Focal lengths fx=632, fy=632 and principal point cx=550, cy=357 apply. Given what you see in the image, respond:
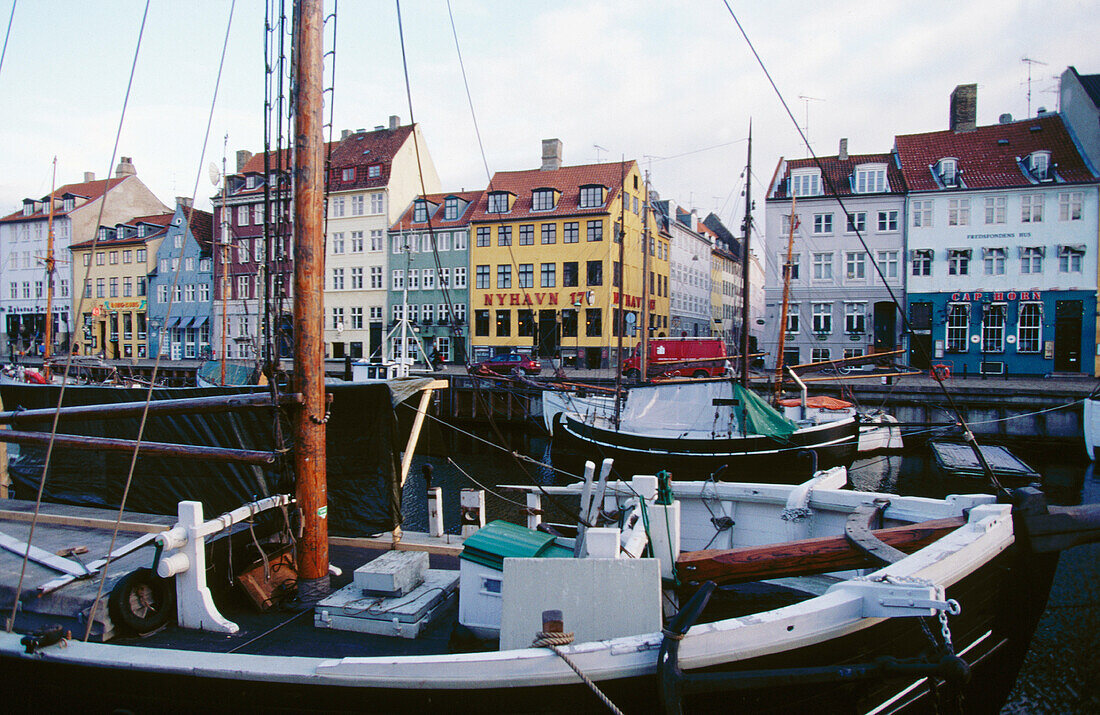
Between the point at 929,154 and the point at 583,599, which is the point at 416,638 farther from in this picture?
the point at 929,154

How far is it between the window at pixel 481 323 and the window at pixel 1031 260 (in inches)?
1323

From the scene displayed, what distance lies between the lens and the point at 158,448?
5258mm

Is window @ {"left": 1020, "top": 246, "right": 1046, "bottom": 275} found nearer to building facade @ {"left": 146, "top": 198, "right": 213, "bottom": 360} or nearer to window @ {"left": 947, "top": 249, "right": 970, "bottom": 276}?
window @ {"left": 947, "top": 249, "right": 970, "bottom": 276}

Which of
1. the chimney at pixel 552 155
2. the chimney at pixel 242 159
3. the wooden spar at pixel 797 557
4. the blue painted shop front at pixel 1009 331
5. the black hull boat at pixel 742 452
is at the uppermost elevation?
the chimney at pixel 242 159

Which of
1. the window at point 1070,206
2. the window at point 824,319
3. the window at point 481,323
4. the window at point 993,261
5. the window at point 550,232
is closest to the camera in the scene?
the window at point 1070,206

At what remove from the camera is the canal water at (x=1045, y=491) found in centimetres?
790

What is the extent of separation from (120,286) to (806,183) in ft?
196

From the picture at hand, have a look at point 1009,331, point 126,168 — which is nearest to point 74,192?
point 126,168

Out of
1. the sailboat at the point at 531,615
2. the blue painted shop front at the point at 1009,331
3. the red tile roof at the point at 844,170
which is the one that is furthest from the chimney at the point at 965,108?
the sailboat at the point at 531,615

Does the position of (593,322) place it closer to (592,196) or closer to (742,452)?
(592,196)

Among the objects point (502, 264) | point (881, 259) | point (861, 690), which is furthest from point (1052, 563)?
point (502, 264)

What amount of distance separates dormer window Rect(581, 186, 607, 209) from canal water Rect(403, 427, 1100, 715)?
2068 centimetres

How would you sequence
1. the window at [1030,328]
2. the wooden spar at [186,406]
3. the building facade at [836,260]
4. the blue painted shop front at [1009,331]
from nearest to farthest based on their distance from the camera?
the wooden spar at [186,406] < the blue painted shop front at [1009,331] < the window at [1030,328] < the building facade at [836,260]

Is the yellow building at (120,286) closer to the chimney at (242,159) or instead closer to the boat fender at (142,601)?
the chimney at (242,159)
